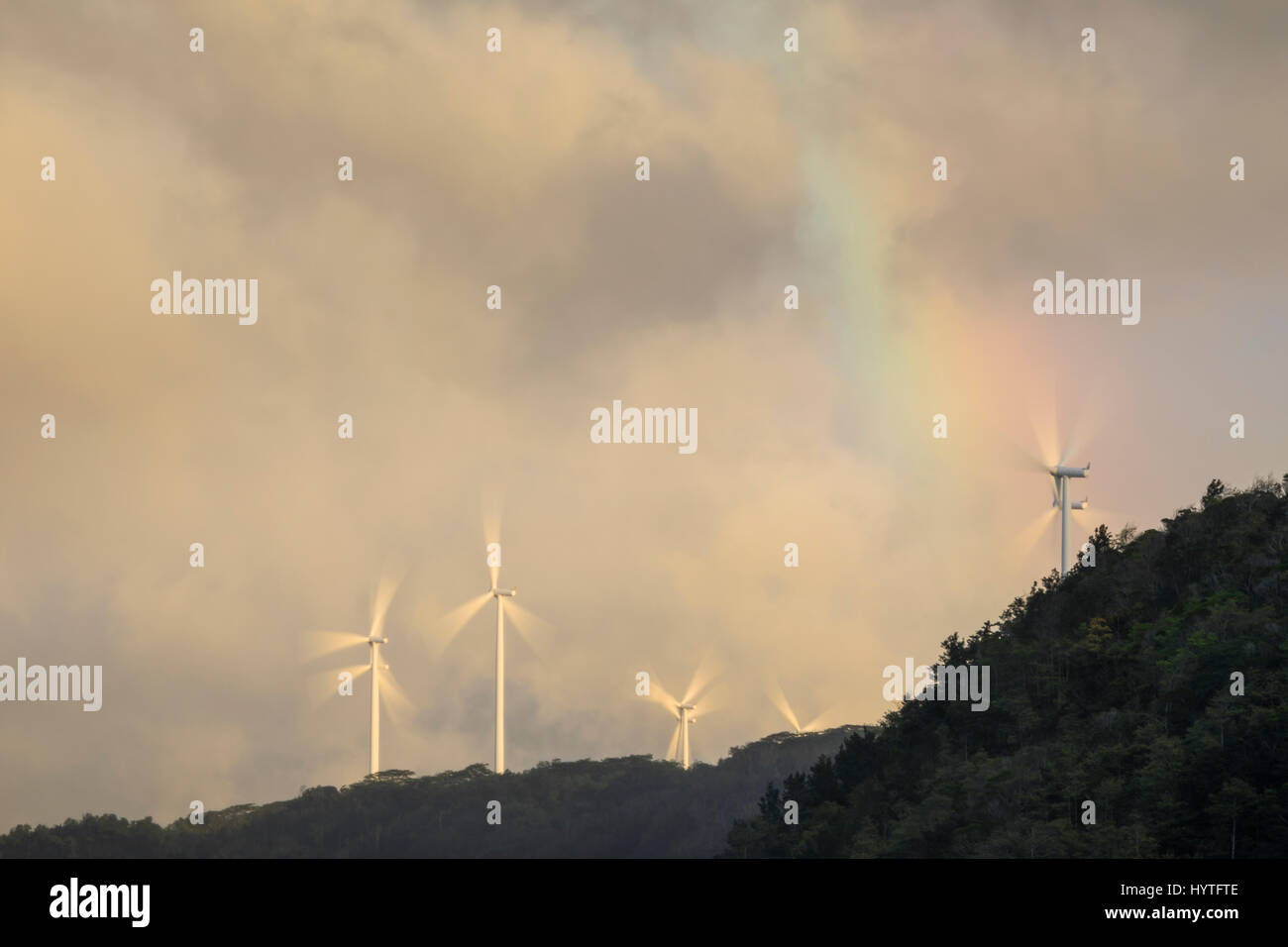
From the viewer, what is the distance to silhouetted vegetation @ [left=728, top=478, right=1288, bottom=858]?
89.0 m

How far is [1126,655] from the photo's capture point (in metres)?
115

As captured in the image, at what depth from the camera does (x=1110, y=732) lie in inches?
4247

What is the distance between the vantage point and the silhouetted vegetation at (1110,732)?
89.0 metres
